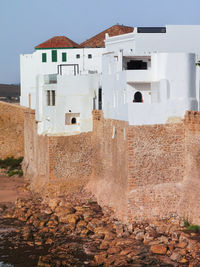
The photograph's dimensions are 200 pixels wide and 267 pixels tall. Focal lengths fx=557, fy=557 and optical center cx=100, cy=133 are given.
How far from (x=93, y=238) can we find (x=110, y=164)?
441cm

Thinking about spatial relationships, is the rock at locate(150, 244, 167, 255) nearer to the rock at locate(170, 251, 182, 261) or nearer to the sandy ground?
the rock at locate(170, 251, 182, 261)

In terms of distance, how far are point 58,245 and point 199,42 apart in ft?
41.6

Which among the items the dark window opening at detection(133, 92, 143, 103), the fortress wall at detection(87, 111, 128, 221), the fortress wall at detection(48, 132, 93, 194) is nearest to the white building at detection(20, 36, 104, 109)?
the fortress wall at detection(48, 132, 93, 194)

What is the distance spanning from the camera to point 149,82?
24.7 metres

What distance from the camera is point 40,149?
30406mm

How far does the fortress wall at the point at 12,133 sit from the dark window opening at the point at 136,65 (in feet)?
44.2

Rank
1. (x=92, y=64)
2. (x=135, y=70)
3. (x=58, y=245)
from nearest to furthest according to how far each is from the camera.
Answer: (x=58, y=245), (x=135, y=70), (x=92, y=64)

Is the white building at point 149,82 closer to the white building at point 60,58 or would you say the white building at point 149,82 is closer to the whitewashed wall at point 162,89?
the whitewashed wall at point 162,89

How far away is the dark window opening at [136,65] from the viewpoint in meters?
26.2

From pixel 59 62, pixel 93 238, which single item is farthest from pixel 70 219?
pixel 59 62

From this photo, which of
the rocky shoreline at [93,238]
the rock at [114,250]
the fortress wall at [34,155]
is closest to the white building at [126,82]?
the fortress wall at [34,155]

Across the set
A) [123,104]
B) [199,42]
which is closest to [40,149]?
[123,104]

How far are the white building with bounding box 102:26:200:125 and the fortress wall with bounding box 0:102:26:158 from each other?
470 inches

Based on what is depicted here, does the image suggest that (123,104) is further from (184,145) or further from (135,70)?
(184,145)
